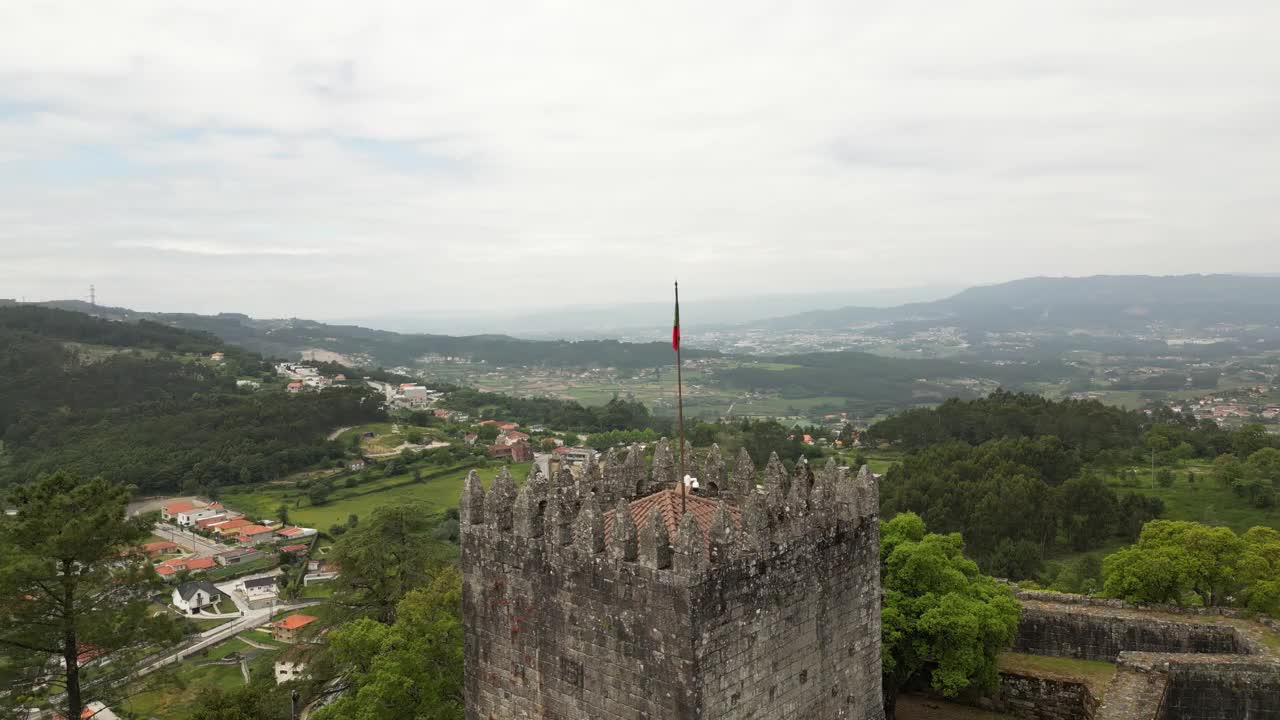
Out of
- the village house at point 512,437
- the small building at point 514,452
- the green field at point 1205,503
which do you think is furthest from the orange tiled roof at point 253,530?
the green field at point 1205,503

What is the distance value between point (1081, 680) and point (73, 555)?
27.1 m

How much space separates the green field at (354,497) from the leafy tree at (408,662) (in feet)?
135

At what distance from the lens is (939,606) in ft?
68.7

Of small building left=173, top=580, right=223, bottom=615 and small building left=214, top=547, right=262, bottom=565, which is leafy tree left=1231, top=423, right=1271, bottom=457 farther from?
small building left=214, top=547, right=262, bottom=565

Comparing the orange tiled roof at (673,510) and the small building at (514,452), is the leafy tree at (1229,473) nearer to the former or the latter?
the orange tiled roof at (673,510)

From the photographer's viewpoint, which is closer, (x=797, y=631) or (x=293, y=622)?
(x=797, y=631)

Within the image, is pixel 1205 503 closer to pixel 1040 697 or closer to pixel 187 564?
pixel 1040 697

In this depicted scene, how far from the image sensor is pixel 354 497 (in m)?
71.2

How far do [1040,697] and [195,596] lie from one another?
54790 mm

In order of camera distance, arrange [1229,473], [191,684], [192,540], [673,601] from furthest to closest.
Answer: [192,540], [1229,473], [191,684], [673,601]

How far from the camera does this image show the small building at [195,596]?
53.2 meters

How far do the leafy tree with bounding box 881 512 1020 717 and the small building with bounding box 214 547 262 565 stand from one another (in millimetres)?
56969

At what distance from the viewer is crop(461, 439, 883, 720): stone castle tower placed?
9242mm

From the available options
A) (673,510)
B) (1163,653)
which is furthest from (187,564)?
(1163,653)
